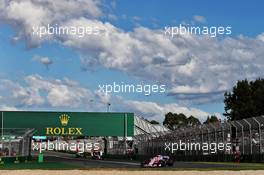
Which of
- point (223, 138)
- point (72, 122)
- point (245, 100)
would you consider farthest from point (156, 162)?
point (245, 100)

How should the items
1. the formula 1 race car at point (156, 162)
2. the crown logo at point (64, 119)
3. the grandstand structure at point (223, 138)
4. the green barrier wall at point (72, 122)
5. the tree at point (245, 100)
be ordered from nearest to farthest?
the formula 1 race car at point (156, 162), the grandstand structure at point (223, 138), the green barrier wall at point (72, 122), the crown logo at point (64, 119), the tree at point (245, 100)

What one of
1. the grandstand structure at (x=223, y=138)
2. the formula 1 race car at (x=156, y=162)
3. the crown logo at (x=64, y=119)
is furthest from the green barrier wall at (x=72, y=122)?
the formula 1 race car at (x=156, y=162)

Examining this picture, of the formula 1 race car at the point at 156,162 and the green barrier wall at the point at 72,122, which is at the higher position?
the green barrier wall at the point at 72,122

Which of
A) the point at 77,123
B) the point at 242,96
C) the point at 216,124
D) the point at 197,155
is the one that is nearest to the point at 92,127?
the point at 77,123

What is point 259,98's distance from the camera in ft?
341

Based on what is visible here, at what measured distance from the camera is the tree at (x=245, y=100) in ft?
340

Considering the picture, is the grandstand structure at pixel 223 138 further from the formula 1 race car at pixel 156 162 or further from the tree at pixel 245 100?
the tree at pixel 245 100

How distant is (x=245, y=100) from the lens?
109125mm

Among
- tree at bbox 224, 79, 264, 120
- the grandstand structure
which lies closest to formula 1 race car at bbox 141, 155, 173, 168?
the grandstand structure

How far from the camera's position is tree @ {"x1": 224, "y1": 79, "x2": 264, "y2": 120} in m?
104

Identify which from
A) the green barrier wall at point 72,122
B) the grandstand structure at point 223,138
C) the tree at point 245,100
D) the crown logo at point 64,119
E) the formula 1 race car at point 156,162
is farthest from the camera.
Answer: the tree at point 245,100

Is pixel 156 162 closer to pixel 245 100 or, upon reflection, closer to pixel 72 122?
pixel 72 122

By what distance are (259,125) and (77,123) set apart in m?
40.7

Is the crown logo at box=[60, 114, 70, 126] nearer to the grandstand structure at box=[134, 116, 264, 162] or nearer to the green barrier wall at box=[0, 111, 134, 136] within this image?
the green barrier wall at box=[0, 111, 134, 136]
